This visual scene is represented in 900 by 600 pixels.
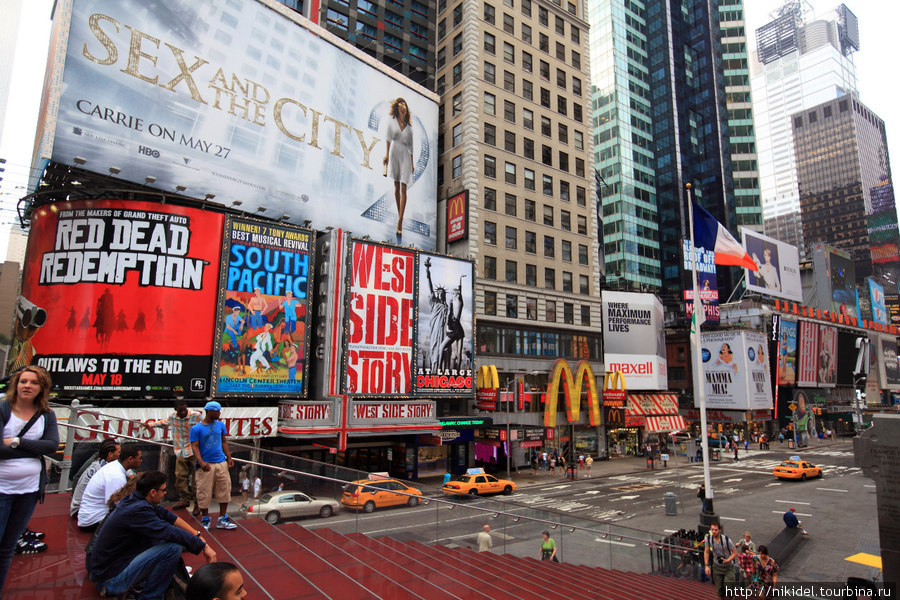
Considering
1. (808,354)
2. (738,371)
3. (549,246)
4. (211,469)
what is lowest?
(211,469)

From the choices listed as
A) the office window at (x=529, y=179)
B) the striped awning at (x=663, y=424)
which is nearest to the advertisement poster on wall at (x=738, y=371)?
the striped awning at (x=663, y=424)

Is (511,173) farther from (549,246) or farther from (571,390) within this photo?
(571,390)

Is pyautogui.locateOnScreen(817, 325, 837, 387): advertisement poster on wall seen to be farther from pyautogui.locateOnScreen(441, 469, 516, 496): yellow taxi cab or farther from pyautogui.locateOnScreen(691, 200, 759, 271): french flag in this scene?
pyautogui.locateOnScreen(691, 200, 759, 271): french flag

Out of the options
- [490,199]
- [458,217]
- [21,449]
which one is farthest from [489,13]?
[21,449]

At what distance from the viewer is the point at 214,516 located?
9.50 m

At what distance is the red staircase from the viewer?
7.06 meters

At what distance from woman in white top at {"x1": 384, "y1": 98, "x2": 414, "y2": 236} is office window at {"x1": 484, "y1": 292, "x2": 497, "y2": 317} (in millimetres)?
8867

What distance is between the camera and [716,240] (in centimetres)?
2348

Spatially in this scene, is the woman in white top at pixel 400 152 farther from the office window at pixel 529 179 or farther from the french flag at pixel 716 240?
the french flag at pixel 716 240

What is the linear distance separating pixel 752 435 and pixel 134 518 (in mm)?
77201

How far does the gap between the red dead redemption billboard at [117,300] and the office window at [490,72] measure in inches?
1179

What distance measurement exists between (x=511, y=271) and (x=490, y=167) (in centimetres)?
922

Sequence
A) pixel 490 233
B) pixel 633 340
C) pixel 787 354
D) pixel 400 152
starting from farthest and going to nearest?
pixel 787 354 < pixel 633 340 < pixel 490 233 < pixel 400 152

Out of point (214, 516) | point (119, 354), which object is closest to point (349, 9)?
point (119, 354)
